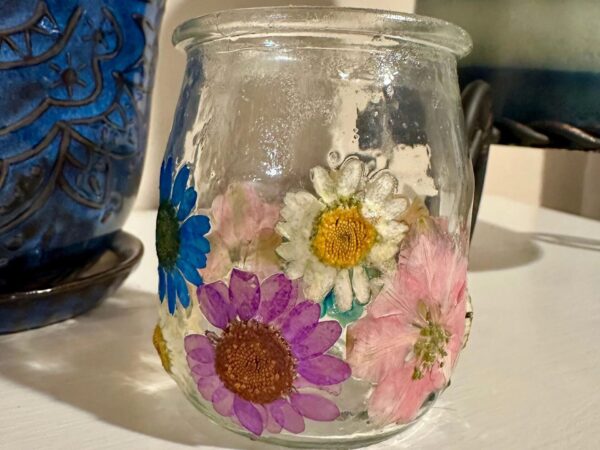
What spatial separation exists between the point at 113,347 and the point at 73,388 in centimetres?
5

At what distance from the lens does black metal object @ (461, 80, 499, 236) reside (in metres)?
0.47

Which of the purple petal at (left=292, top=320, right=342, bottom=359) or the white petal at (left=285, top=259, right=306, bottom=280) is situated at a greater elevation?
the white petal at (left=285, top=259, right=306, bottom=280)

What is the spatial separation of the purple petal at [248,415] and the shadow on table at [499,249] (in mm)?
325

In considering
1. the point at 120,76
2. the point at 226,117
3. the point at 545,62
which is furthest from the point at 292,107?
the point at 545,62

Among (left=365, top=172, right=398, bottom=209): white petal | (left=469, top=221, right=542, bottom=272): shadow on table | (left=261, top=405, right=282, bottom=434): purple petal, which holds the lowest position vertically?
(left=469, top=221, right=542, bottom=272): shadow on table

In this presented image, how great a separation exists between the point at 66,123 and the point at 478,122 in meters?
0.28

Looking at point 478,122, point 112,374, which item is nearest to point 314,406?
point 112,374

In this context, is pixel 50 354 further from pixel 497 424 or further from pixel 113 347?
pixel 497 424

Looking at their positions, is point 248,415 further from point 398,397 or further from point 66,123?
point 66,123

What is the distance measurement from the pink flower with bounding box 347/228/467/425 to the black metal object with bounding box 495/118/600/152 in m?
0.33

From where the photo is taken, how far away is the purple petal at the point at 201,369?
254 millimetres

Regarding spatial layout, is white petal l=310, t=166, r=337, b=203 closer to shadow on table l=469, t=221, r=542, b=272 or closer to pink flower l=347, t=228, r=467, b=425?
pink flower l=347, t=228, r=467, b=425

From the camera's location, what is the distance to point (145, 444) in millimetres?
249

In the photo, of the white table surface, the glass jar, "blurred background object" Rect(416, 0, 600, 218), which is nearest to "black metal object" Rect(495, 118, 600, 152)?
"blurred background object" Rect(416, 0, 600, 218)
